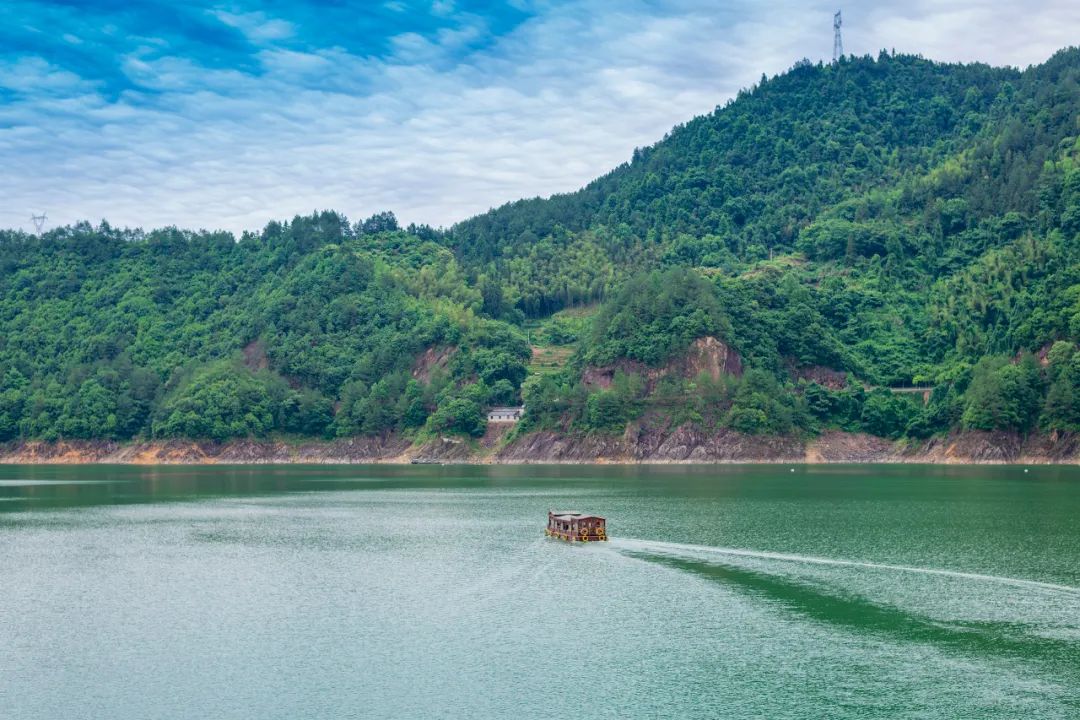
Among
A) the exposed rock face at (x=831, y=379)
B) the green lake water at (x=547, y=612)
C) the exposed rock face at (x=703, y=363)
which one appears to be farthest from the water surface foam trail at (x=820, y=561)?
the exposed rock face at (x=831, y=379)

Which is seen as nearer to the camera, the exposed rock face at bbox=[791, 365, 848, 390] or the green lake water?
the green lake water

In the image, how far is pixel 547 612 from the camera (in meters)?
52.4

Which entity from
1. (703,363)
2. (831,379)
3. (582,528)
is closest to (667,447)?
(703,363)

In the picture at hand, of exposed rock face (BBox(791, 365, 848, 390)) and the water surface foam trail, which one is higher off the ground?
exposed rock face (BBox(791, 365, 848, 390))

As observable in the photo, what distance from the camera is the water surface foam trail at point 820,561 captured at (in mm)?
56531

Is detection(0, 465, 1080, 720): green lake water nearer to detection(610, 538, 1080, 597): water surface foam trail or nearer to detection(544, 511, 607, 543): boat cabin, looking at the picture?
detection(610, 538, 1080, 597): water surface foam trail

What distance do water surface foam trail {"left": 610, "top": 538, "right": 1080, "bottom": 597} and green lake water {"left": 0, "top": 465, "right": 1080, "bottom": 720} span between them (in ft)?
0.82

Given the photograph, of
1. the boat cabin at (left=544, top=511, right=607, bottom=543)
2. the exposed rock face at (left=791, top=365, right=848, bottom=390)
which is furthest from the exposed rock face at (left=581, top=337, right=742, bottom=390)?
the boat cabin at (left=544, top=511, right=607, bottom=543)

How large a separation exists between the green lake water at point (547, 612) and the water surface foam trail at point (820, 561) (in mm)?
249

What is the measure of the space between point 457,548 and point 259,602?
20010 millimetres

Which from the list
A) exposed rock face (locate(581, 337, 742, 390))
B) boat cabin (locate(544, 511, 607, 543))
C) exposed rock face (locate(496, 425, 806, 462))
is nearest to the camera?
boat cabin (locate(544, 511, 607, 543))

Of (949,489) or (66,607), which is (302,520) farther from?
(949,489)

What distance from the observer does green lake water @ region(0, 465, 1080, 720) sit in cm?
3878

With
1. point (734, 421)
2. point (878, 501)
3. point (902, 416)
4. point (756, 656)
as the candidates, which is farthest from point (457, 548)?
point (902, 416)
